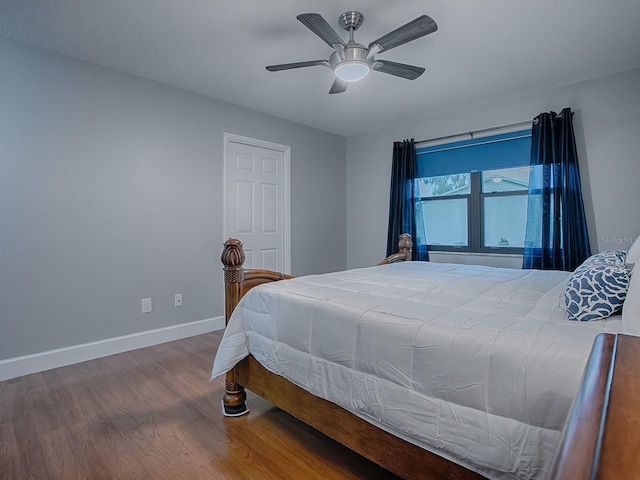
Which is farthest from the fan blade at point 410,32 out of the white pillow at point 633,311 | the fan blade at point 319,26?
the white pillow at point 633,311

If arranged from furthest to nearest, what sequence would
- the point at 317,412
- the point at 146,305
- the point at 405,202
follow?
the point at 405,202
the point at 146,305
the point at 317,412

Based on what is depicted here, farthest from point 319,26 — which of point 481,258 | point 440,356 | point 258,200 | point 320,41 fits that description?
point 481,258

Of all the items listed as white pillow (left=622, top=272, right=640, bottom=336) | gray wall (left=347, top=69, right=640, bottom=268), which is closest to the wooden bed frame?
white pillow (left=622, top=272, right=640, bottom=336)

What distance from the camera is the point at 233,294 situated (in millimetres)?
1901

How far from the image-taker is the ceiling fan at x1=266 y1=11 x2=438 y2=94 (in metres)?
1.84

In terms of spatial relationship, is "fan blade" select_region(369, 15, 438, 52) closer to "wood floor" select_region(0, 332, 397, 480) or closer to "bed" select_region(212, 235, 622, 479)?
"bed" select_region(212, 235, 622, 479)

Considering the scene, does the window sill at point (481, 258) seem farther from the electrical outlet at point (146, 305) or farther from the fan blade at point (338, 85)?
the electrical outlet at point (146, 305)

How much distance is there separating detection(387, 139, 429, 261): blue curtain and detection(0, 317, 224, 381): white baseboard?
2.43 meters

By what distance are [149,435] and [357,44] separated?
2.45 metres

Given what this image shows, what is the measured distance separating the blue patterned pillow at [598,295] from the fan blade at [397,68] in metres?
1.65

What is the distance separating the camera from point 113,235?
290 centimetres

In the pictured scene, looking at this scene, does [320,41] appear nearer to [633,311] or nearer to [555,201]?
[633,311]

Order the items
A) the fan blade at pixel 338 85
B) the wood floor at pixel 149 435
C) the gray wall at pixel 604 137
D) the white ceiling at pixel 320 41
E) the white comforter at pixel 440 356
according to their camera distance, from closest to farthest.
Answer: the white comforter at pixel 440 356 → the wood floor at pixel 149 435 → the white ceiling at pixel 320 41 → the fan blade at pixel 338 85 → the gray wall at pixel 604 137

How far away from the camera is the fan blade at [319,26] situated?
1764 millimetres
